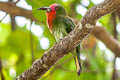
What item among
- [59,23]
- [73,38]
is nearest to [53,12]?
[59,23]

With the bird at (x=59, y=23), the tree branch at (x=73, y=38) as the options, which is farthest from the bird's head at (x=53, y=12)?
the tree branch at (x=73, y=38)

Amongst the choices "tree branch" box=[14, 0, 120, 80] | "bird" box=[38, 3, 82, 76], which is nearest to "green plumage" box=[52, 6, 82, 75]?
"bird" box=[38, 3, 82, 76]

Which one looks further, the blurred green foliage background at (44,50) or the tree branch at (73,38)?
the blurred green foliage background at (44,50)

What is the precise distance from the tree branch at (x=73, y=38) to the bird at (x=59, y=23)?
0.43 meters

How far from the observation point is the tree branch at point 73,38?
1.84m

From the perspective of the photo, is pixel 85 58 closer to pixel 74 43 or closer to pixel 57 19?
pixel 57 19

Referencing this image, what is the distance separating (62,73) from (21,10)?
0.93 metres

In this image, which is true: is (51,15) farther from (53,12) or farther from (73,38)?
(73,38)

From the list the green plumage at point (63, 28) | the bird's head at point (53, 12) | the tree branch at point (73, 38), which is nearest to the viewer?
the tree branch at point (73, 38)

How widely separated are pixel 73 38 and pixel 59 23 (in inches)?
30.9

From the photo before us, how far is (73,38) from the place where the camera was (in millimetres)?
2029

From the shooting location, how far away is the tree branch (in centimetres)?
184

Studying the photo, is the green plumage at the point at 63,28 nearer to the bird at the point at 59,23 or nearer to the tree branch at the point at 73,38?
the bird at the point at 59,23

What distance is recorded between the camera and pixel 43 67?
2.28 m
